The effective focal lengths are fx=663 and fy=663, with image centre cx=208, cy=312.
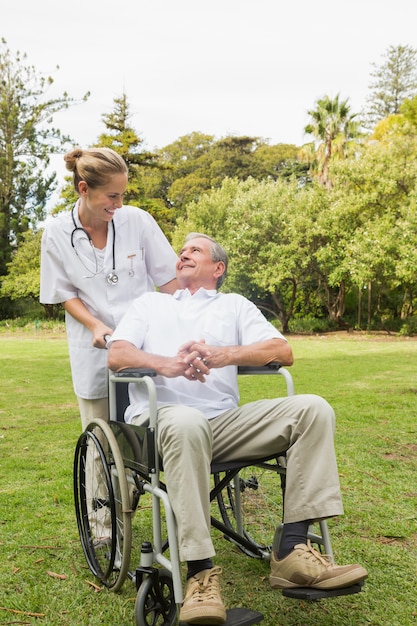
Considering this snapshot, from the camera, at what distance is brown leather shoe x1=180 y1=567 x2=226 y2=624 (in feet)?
5.82

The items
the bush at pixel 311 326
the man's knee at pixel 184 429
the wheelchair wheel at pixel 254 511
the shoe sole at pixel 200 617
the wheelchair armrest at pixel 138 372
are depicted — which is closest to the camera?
the shoe sole at pixel 200 617

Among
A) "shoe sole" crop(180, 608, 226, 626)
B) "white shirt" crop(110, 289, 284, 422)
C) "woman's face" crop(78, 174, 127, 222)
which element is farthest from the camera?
"woman's face" crop(78, 174, 127, 222)

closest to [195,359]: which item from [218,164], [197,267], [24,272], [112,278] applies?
[197,267]

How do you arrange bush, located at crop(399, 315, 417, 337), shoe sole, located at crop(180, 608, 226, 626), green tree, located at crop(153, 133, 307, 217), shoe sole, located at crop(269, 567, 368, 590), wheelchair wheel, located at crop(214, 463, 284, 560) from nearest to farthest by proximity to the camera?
shoe sole, located at crop(180, 608, 226, 626), shoe sole, located at crop(269, 567, 368, 590), wheelchair wheel, located at crop(214, 463, 284, 560), bush, located at crop(399, 315, 417, 337), green tree, located at crop(153, 133, 307, 217)

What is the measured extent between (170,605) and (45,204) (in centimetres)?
2693

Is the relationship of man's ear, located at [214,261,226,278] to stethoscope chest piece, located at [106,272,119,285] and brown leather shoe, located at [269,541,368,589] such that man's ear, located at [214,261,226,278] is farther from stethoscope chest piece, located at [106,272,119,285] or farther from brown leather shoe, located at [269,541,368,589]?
brown leather shoe, located at [269,541,368,589]

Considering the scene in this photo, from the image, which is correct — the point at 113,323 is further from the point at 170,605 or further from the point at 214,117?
the point at 214,117

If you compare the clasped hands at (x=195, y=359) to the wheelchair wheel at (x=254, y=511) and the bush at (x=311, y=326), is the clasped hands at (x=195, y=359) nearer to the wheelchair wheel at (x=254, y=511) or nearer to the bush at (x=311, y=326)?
the wheelchair wheel at (x=254, y=511)

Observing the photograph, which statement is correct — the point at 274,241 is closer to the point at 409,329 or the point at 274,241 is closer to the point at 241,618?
the point at 409,329

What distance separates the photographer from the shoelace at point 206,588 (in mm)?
1830

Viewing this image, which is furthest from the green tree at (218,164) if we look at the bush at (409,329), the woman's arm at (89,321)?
the woman's arm at (89,321)

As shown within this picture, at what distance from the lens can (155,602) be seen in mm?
2051

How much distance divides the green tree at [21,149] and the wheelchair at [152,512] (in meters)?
25.3

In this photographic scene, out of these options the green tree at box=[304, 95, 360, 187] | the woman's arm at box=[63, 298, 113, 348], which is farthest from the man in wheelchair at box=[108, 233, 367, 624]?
the green tree at box=[304, 95, 360, 187]
